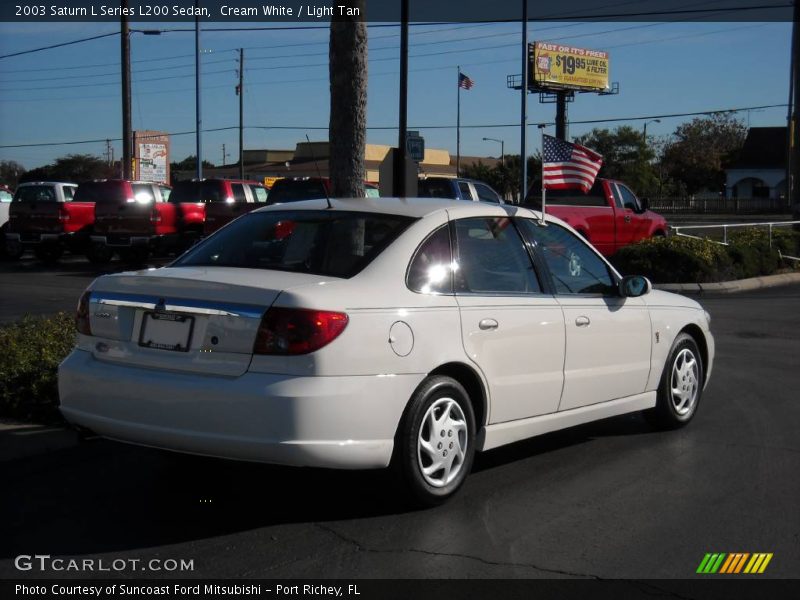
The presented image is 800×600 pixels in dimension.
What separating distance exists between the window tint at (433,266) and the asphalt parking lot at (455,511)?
3.44 feet

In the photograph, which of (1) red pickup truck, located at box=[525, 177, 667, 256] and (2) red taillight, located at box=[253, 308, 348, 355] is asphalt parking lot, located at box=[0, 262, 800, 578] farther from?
(1) red pickup truck, located at box=[525, 177, 667, 256]

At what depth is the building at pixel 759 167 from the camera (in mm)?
79750

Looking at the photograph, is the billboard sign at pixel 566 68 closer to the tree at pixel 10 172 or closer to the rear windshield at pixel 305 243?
the tree at pixel 10 172

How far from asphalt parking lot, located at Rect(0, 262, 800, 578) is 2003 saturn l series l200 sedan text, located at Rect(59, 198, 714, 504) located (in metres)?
0.34

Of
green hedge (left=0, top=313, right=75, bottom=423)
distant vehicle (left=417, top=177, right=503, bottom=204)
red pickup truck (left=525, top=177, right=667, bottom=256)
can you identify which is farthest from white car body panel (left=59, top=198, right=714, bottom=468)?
distant vehicle (left=417, top=177, right=503, bottom=204)

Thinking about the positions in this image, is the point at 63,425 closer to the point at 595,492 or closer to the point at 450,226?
the point at 450,226

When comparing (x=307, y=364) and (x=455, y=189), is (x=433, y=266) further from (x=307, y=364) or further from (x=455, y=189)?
(x=455, y=189)

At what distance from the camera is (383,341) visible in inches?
200

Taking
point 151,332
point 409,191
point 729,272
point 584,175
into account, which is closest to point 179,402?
point 151,332

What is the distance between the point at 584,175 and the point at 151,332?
613 centimetres

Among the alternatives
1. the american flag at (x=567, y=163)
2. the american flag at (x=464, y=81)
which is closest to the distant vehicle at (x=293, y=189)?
the american flag at (x=567, y=163)

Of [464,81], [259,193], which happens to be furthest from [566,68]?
[259,193]

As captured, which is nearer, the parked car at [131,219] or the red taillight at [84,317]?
the red taillight at [84,317]

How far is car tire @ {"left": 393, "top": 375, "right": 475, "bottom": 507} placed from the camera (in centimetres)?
520
